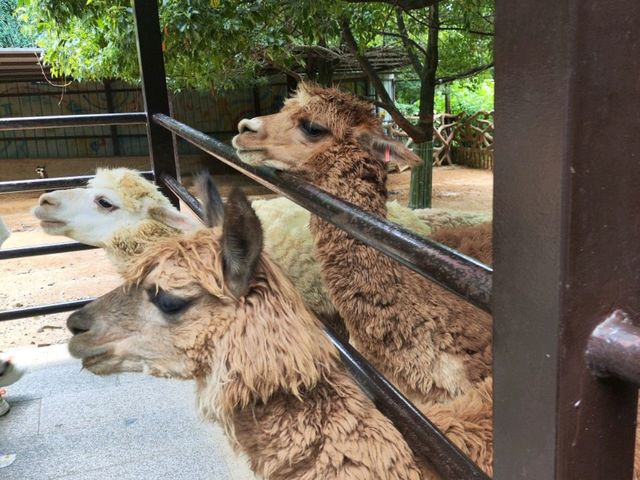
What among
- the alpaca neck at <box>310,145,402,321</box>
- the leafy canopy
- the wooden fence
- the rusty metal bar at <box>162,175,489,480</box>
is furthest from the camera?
the wooden fence

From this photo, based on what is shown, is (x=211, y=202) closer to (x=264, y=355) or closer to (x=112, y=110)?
(x=264, y=355)

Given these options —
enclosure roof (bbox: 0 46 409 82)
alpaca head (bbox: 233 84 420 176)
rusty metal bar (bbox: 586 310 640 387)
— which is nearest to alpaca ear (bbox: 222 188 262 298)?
rusty metal bar (bbox: 586 310 640 387)

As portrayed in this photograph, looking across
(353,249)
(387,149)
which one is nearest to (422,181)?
(387,149)

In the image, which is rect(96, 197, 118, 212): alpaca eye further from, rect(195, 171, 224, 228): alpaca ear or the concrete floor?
rect(195, 171, 224, 228): alpaca ear

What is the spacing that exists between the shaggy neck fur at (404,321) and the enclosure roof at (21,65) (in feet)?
34.1

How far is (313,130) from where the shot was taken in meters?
2.66

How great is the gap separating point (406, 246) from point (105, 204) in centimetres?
279

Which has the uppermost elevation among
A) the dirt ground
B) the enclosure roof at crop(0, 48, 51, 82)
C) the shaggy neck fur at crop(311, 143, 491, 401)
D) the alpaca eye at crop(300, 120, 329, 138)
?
the enclosure roof at crop(0, 48, 51, 82)

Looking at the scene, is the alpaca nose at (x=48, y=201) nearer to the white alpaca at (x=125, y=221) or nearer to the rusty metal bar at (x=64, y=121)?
the white alpaca at (x=125, y=221)

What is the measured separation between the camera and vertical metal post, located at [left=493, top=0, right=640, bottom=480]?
0.59 m

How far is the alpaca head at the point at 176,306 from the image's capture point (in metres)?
1.25

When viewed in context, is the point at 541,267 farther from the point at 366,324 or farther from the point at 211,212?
the point at 366,324

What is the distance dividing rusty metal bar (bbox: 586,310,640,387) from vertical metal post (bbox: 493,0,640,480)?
0.4 inches

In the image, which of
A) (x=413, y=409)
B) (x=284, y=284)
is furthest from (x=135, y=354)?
(x=413, y=409)
